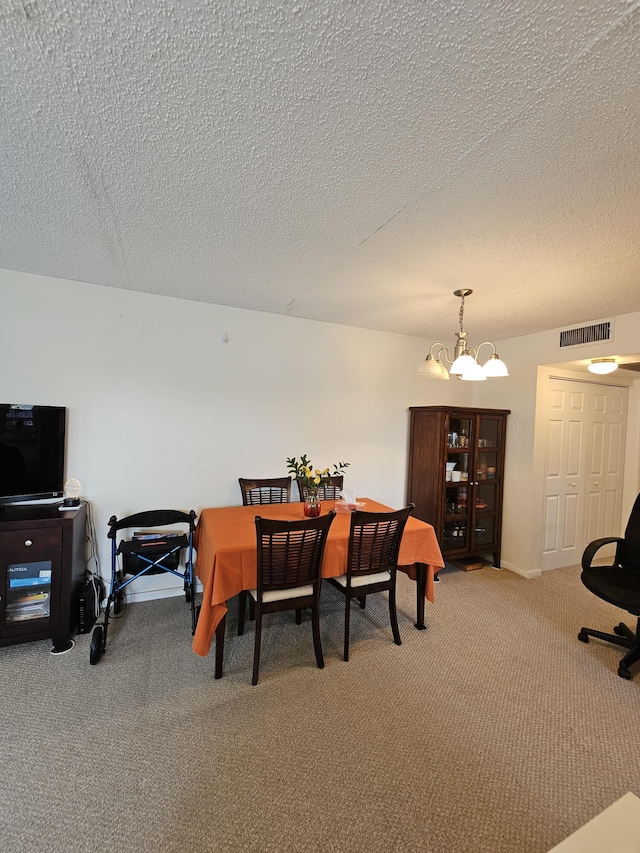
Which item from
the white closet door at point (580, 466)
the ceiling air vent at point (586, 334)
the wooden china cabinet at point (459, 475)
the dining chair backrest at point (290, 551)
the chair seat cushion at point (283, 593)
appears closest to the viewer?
the dining chair backrest at point (290, 551)

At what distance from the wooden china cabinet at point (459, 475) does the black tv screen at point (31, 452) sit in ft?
10.8

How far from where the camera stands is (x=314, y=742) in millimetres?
1690

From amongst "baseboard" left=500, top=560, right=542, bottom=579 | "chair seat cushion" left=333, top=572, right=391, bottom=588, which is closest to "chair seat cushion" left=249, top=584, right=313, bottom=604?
"chair seat cushion" left=333, top=572, right=391, bottom=588

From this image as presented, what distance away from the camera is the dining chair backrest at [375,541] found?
226 centimetres

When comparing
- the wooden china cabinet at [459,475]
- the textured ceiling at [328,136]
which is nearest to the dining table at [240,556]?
the wooden china cabinet at [459,475]

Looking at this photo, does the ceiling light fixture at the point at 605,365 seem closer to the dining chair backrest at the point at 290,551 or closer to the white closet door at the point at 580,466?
the white closet door at the point at 580,466

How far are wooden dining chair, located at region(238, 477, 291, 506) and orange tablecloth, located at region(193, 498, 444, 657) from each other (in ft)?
0.49

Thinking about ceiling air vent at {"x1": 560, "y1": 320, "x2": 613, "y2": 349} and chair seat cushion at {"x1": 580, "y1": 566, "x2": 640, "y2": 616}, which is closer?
chair seat cushion at {"x1": 580, "y1": 566, "x2": 640, "y2": 616}

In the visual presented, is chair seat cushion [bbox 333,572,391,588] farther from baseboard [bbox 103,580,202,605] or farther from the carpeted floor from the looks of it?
baseboard [bbox 103,580,202,605]

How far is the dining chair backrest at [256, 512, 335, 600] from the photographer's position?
200cm

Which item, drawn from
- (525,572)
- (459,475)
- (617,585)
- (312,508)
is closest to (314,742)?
(312,508)

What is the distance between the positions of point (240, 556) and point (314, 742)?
3.18 ft

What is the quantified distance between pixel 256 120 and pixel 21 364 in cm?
256

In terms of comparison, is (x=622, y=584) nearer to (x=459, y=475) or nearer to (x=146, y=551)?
(x=459, y=475)
